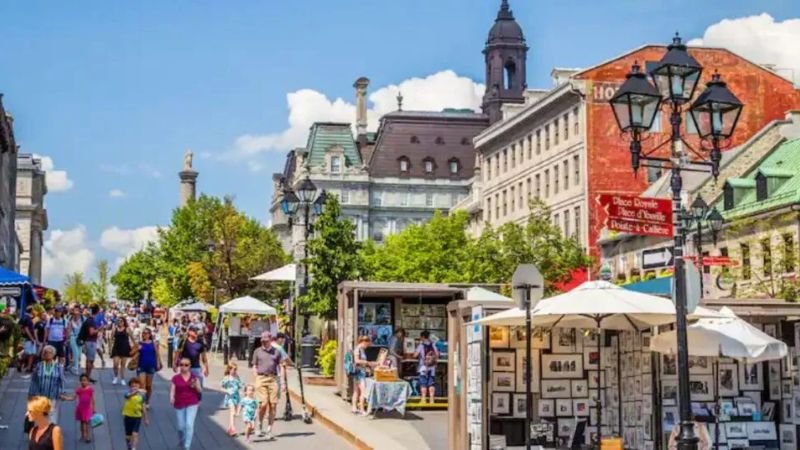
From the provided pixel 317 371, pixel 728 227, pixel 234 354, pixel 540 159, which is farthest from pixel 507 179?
pixel 317 371

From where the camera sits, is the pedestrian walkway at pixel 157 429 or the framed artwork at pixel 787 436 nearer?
the framed artwork at pixel 787 436

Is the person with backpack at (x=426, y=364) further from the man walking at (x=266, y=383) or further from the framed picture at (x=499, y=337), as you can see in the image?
the framed picture at (x=499, y=337)

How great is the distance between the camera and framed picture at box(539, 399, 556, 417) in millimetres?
17359

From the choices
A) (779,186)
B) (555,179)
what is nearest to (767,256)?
(779,186)

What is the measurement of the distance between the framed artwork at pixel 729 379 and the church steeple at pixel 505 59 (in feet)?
310

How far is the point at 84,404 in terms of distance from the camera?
63.3 ft

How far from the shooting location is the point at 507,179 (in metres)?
78.4

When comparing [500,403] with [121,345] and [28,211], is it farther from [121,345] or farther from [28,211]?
[28,211]

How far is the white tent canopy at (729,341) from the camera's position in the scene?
15.0 m

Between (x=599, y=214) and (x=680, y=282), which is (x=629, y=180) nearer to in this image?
(x=599, y=214)

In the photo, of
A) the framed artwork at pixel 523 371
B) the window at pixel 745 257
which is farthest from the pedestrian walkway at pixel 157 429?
the window at pixel 745 257

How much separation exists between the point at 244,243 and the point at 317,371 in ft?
114

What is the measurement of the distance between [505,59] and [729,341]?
98239 mm

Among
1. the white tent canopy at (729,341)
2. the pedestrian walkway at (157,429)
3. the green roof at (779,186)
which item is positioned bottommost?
the pedestrian walkway at (157,429)
